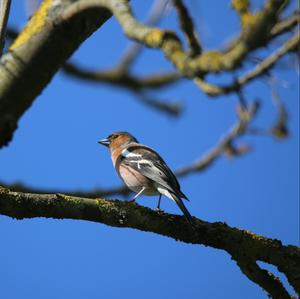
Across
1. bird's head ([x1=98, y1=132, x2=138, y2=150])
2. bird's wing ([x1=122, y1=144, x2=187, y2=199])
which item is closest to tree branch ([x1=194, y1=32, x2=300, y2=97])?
bird's wing ([x1=122, y1=144, x2=187, y2=199])

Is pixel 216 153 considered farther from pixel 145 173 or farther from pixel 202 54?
pixel 202 54

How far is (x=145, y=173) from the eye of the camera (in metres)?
7.33

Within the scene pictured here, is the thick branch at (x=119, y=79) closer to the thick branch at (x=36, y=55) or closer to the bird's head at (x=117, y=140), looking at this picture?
the bird's head at (x=117, y=140)

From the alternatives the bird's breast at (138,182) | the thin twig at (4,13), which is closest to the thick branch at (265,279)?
the thin twig at (4,13)

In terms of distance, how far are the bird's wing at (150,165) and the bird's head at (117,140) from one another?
2.24ft

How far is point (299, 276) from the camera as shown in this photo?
14.0 ft

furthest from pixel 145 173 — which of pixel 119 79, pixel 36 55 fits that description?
pixel 36 55

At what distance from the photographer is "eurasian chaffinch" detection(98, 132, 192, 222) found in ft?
22.8

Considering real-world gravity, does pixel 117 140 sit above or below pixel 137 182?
above

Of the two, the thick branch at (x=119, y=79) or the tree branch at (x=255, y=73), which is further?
the thick branch at (x=119, y=79)

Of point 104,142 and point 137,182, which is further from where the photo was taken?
point 104,142

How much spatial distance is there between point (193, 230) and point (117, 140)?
5107 millimetres

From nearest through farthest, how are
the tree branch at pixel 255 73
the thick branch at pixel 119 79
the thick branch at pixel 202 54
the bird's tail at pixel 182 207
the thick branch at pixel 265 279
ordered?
the thick branch at pixel 202 54 < the tree branch at pixel 255 73 < the thick branch at pixel 265 279 < the bird's tail at pixel 182 207 < the thick branch at pixel 119 79

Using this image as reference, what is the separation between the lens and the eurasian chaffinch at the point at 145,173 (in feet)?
22.8
